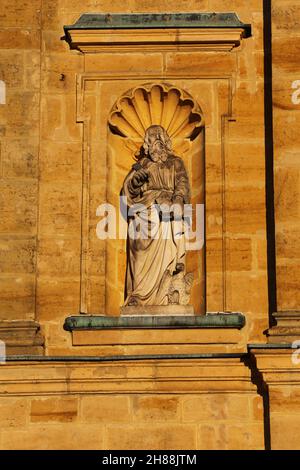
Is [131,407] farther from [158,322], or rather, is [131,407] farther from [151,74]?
[151,74]

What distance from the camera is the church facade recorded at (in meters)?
15.7

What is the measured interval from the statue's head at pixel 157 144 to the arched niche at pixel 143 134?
0.72ft

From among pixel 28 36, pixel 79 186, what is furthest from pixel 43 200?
pixel 28 36

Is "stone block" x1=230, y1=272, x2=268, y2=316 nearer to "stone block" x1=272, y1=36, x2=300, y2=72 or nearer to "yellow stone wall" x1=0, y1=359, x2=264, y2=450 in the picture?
"yellow stone wall" x1=0, y1=359, x2=264, y2=450

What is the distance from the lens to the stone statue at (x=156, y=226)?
16.5 meters

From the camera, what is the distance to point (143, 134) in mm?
17156

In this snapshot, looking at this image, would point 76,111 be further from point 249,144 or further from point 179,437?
point 179,437

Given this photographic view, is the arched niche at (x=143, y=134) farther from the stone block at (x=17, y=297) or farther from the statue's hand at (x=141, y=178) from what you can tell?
the stone block at (x=17, y=297)

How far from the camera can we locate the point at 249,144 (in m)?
16.8

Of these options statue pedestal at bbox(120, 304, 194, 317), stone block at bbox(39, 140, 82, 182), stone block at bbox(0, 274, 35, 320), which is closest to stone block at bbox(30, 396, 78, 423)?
stone block at bbox(0, 274, 35, 320)

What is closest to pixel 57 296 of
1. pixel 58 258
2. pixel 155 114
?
pixel 58 258

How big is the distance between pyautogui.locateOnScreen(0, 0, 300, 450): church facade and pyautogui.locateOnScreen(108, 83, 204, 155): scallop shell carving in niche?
0.06 feet

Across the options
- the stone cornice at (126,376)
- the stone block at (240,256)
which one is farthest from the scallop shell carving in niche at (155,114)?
the stone cornice at (126,376)

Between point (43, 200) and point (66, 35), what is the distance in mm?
1685
